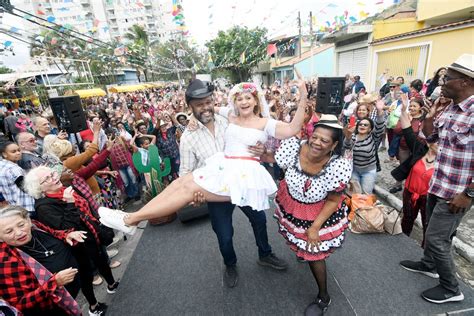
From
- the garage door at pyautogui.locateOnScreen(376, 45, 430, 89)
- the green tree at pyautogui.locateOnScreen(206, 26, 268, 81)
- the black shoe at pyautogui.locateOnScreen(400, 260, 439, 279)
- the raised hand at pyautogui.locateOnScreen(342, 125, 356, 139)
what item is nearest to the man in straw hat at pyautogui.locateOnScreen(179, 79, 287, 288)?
the black shoe at pyautogui.locateOnScreen(400, 260, 439, 279)

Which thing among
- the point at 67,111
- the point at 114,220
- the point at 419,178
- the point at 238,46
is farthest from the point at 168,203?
the point at 238,46

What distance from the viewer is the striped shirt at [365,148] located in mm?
3467

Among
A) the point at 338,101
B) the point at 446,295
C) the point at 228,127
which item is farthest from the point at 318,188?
the point at 338,101

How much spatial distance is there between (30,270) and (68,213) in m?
0.54

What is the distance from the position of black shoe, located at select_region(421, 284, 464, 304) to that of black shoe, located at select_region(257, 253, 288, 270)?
1.22m

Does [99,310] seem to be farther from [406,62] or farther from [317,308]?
[406,62]

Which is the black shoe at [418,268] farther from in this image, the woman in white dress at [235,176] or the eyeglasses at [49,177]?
the eyeglasses at [49,177]

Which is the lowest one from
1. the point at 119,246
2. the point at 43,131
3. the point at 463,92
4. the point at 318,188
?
the point at 119,246

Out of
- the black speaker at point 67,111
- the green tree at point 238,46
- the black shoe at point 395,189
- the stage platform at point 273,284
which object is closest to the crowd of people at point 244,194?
the stage platform at point 273,284

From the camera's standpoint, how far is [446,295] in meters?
2.05

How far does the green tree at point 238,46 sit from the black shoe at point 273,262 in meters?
26.8

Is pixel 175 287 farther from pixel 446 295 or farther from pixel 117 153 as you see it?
pixel 117 153

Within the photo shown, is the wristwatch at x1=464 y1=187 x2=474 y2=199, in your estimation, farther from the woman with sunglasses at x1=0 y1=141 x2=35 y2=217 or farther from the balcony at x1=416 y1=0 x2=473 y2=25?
the balcony at x1=416 y1=0 x2=473 y2=25

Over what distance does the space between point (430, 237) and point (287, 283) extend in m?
1.30
